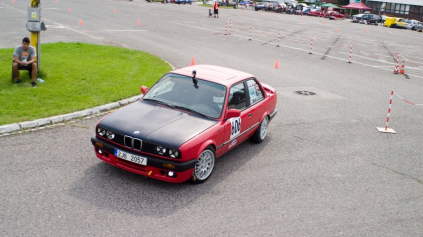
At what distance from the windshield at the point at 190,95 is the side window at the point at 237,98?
0.63 feet

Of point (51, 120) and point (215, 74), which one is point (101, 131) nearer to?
point (215, 74)

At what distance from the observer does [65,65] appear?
13.6m

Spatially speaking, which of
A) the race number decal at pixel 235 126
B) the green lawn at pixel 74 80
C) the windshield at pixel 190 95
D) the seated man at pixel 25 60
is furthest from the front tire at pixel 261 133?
the seated man at pixel 25 60

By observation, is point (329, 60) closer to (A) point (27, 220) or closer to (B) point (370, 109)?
(B) point (370, 109)

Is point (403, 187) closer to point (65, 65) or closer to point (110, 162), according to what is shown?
point (110, 162)

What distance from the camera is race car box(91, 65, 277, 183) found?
20.9 feet

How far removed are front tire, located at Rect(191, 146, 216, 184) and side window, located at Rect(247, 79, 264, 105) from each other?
1.85 m

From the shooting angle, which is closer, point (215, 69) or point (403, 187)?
point (403, 187)

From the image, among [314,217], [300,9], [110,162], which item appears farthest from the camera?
[300,9]

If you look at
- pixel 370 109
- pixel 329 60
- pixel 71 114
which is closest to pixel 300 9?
pixel 329 60

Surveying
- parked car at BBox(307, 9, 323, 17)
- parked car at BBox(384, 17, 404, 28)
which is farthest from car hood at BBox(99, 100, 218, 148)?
parked car at BBox(307, 9, 323, 17)

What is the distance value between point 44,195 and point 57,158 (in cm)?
137

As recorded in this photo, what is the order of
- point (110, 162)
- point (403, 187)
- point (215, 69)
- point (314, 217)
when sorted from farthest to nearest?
point (215, 69) < point (403, 187) < point (110, 162) < point (314, 217)

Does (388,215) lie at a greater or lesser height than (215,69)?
lesser
